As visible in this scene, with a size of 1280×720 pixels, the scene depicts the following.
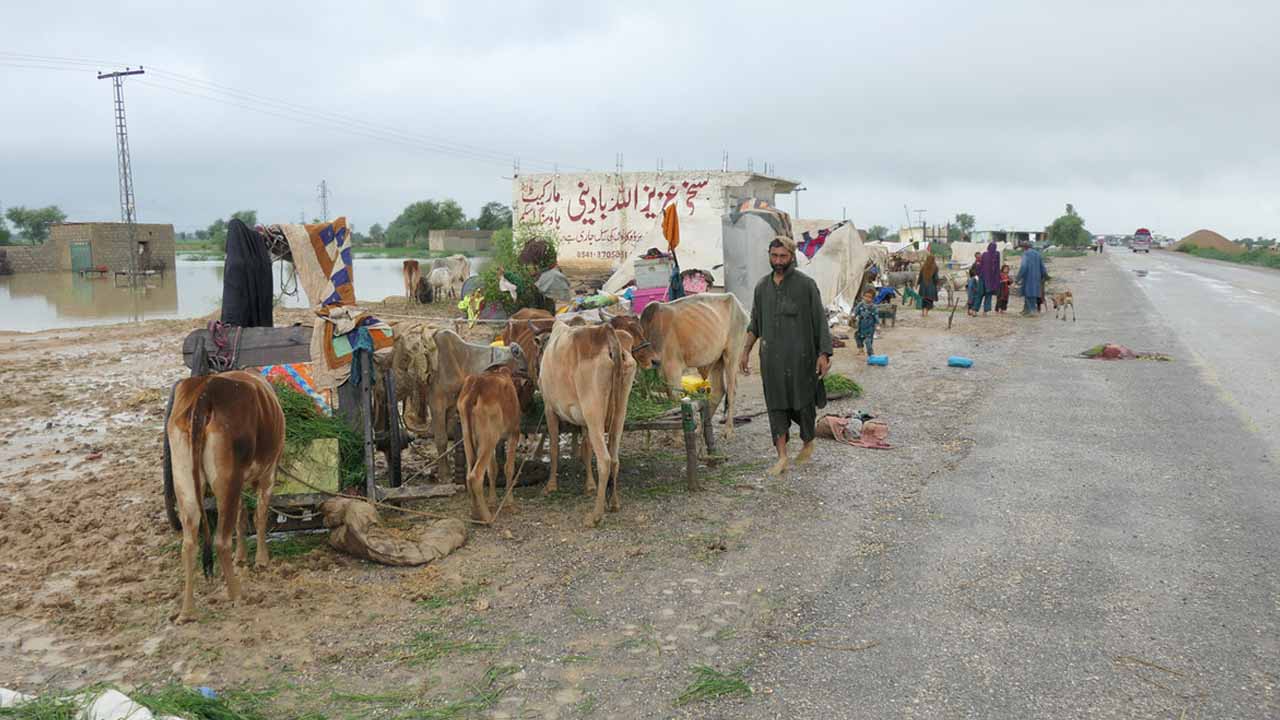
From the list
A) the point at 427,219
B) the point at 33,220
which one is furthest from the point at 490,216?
the point at 33,220

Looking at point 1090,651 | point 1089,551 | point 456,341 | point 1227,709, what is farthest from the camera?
point 456,341

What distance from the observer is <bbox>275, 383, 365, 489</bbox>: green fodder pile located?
5582 millimetres

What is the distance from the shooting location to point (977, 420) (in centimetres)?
916

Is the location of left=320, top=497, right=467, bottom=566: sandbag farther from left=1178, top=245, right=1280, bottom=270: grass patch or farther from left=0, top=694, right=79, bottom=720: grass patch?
left=1178, top=245, right=1280, bottom=270: grass patch

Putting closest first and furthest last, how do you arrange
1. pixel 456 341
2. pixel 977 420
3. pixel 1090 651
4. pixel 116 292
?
pixel 1090 651 < pixel 456 341 < pixel 977 420 < pixel 116 292

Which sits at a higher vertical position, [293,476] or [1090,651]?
[293,476]

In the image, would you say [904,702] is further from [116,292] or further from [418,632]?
[116,292]

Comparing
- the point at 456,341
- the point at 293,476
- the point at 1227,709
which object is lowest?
the point at 1227,709

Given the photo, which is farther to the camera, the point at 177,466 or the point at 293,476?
the point at 293,476

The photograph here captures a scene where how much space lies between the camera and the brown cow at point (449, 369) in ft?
21.0

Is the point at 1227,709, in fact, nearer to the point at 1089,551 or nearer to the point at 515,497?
the point at 1089,551

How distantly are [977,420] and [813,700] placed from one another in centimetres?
619

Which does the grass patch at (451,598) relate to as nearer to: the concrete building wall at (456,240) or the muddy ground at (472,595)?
the muddy ground at (472,595)

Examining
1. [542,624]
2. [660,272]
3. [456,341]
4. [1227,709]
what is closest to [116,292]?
[660,272]
